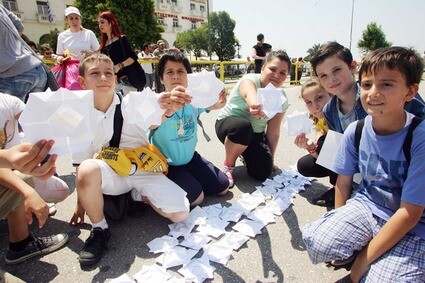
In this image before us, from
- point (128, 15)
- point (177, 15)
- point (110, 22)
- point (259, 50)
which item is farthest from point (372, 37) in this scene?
point (110, 22)

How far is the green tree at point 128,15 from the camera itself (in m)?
24.7

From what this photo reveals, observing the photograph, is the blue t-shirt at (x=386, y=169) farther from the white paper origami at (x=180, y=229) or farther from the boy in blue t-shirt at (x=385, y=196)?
the white paper origami at (x=180, y=229)

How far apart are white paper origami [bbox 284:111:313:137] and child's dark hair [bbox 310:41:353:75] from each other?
0.36 metres

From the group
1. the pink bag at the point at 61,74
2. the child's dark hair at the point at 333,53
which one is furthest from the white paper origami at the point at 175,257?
the pink bag at the point at 61,74

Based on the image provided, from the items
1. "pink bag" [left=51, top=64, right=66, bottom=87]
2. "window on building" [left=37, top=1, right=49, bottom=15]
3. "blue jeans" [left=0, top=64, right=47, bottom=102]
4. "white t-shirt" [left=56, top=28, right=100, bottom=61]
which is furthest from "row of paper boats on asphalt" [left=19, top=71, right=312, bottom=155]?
"window on building" [left=37, top=1, right=49, bottom=15]

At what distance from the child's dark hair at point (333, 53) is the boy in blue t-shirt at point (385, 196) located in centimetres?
45

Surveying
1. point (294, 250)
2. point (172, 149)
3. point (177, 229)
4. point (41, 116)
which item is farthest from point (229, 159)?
point (41, 116)

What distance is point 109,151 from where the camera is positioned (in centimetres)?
172

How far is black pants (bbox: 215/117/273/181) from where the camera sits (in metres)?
2.45

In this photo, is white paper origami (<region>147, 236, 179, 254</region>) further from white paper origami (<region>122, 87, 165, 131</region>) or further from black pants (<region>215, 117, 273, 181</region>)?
black pants (<region>215, 117, 273, 181</region>)

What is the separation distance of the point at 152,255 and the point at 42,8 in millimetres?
35433

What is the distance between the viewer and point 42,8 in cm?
2898

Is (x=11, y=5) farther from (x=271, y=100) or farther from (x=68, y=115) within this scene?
(x=68, y=115)

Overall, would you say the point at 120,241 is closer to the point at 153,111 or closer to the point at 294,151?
the point at 153,111
